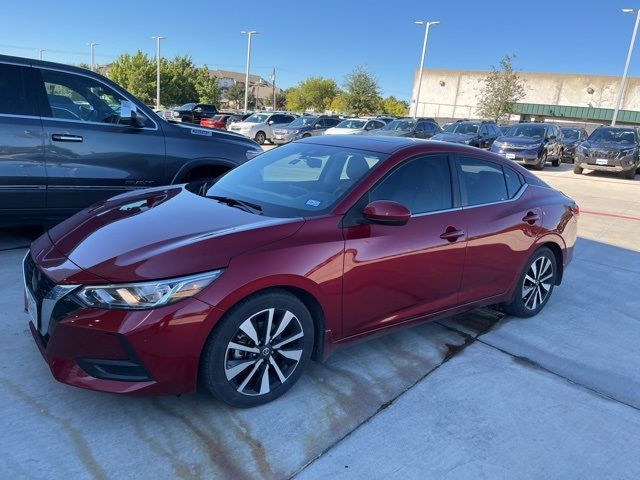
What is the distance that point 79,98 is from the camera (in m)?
5.32

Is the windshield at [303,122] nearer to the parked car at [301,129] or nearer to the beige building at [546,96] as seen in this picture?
the parked car at [301,129]

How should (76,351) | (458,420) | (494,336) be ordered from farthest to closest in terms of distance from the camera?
(494,336) < (458,420) < (76,351)

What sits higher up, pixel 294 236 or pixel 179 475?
pixel 294 236

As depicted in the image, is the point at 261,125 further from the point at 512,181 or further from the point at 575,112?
the point at 575,112

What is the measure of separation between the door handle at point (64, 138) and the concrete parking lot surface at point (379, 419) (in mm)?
1715

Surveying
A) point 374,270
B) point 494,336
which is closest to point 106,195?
point 374,270

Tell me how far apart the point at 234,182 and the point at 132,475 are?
2.17m

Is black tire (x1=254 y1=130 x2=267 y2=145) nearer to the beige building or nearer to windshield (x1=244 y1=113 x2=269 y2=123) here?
windshield (x1=244 y1=113 x2=269 y2=123)

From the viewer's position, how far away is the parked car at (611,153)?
16594 millimetres

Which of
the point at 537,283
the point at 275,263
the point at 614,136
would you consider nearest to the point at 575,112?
the point at 614,136

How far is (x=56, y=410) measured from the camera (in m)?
2.74

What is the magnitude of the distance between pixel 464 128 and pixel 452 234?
756 inches

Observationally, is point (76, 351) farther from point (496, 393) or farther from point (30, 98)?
point (30, 98)

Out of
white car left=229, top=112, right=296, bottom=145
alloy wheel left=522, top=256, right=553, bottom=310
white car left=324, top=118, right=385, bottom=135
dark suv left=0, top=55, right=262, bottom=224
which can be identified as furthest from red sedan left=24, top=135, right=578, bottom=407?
white car left=229, top=112, right=296, bottom=145
